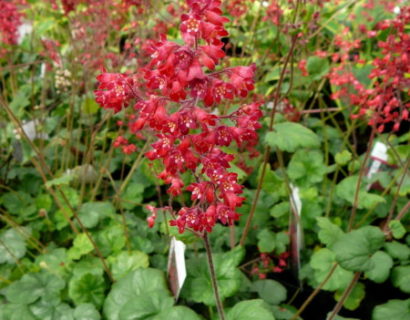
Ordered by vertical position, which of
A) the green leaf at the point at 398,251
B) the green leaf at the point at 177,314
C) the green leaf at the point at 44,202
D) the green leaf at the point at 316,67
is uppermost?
the green leaf at the point at 316,67

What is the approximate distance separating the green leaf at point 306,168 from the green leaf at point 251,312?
69 centimetres

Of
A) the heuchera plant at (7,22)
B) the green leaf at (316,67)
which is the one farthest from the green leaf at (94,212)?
the green leaf at (316,67)

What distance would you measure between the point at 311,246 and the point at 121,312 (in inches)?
34.0

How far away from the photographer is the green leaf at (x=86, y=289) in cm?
144

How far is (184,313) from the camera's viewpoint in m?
1.17

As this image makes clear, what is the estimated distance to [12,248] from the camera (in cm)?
161

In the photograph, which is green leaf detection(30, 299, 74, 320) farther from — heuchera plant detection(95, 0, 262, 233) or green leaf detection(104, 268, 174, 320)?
heuchera plant detection(95, 0, 262, 233)

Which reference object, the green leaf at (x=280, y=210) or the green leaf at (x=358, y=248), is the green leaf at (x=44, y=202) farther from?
the green leaf at (x=358, y=248)

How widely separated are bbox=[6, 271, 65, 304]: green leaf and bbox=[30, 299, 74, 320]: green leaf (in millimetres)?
25

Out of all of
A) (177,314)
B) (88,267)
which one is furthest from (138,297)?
(88,267)

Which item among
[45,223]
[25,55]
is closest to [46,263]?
[45,223]

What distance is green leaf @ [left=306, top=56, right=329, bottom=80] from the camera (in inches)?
67.2

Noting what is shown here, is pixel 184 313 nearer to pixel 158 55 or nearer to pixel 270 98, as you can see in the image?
pixel 158 55

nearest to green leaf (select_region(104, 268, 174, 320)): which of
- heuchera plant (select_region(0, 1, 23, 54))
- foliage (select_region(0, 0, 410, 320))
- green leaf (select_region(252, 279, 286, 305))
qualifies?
foliage (select_region(0, 0, 410, 320))
